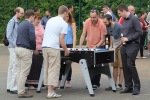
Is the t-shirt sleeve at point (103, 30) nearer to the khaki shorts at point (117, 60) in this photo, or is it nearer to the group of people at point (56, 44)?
the group of people at point (56, 44)

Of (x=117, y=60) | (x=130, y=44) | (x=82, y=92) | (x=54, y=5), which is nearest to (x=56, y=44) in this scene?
(x=82, y=92)

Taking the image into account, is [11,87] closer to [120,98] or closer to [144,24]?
[120,98]

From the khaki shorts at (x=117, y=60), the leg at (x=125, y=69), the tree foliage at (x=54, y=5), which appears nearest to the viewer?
the leg at (x=125, y=69)

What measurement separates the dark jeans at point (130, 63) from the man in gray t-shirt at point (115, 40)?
471mm

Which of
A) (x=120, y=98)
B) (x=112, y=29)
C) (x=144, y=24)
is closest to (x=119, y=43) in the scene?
(x=112, y=29)

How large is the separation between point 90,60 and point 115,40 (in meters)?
1.10

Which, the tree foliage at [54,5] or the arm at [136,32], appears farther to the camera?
the tree foliage at [54,5]

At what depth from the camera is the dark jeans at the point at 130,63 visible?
10445 mm

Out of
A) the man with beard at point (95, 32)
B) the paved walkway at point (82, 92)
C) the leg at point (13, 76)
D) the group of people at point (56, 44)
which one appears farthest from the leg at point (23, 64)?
the man with beard at point (95, 32)

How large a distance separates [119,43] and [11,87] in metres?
2.68

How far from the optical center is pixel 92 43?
1155cm

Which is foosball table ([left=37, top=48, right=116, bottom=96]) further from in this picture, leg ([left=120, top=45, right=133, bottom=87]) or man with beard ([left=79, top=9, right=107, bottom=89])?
man with beard ([left=79, top=9, right=107, bottom=89])

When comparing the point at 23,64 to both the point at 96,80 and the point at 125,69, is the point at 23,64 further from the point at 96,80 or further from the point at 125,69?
the point at 125,69

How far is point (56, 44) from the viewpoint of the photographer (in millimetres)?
10102
